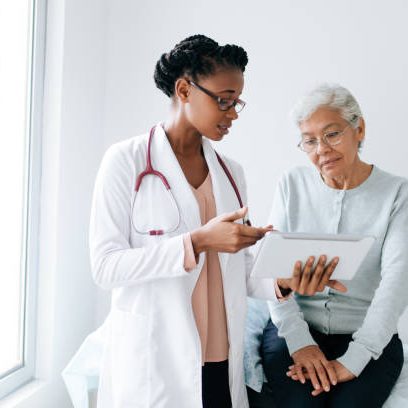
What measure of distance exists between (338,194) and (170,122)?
594mm

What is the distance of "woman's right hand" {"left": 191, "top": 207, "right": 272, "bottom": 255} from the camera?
111 cm

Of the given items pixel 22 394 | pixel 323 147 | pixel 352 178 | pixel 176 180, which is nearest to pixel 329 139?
pixel 323 147

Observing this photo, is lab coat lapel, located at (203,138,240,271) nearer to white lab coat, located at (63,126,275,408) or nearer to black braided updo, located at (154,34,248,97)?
white lab coat, located at (63,126,275,408)

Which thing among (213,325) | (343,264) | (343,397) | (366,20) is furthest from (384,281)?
(366,20)

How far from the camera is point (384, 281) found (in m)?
1.44

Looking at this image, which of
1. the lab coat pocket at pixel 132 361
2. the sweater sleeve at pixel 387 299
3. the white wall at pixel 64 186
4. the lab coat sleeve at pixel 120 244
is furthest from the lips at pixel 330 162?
the white wall at pixel 64 186

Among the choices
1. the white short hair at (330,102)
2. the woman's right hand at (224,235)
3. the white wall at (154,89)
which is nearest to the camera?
the woman's right hand at (224,235)

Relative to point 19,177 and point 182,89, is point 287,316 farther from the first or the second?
point 19,177

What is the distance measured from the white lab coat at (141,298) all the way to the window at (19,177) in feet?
2.50

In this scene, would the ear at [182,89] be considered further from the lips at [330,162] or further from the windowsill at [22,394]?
the windowsill at [22,394]

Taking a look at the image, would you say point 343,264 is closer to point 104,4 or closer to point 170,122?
point 170,122

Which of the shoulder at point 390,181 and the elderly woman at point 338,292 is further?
the shoulder at point 390,181

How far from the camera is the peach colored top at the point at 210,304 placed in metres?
1.26

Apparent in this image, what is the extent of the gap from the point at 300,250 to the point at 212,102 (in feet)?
1.46
